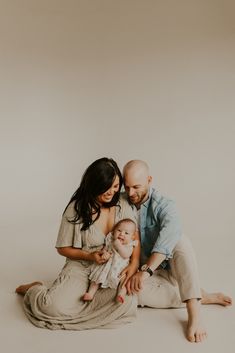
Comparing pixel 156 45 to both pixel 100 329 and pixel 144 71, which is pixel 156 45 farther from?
pixel 100 329

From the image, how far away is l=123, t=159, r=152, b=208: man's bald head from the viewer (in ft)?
8.93

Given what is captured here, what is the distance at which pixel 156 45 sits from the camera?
4.87 metres

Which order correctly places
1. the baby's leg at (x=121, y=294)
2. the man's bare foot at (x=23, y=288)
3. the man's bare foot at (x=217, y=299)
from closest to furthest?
the baby's leg at (x=121, y=294)
the man's bare foot at (x=217, y=299)
the man's bare foot at (x=23, y=288)

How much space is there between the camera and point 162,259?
8.84 ft

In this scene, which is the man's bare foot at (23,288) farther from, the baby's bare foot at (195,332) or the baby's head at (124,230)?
the baby's bare foot at (195,332)

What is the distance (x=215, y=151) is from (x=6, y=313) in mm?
2652

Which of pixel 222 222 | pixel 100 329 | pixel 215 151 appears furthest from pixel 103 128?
pixel 100 329

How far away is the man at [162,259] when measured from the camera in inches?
104

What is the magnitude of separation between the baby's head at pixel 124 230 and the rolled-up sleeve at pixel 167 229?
5.7 inches

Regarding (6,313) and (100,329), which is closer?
(100,329)

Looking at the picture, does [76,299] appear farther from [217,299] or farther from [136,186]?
[217,299]

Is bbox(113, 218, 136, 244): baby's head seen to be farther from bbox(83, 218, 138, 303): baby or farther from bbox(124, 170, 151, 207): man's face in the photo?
bbox(124, 170, 151, 207): man's face

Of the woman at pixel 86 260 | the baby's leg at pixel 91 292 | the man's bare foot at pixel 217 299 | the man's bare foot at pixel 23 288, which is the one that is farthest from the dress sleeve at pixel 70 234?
the man's bare foot at pixel 217 299

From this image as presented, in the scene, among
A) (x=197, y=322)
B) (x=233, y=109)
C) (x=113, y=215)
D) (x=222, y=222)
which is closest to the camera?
(x=197, y=322)
